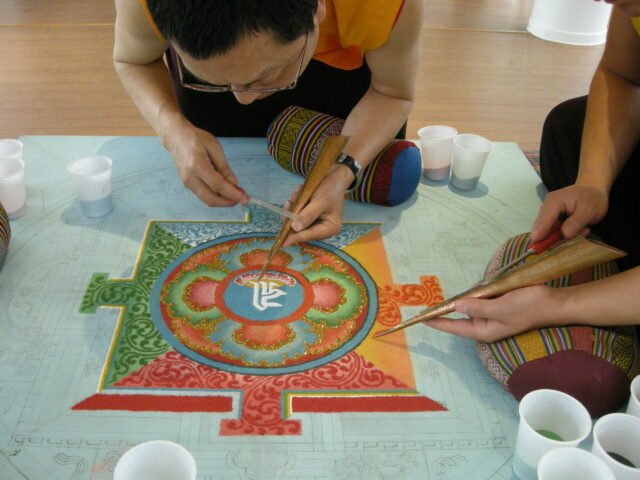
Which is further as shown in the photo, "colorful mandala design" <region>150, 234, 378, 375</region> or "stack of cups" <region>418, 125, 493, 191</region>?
"stack of cups" <region>418, 125, 493, 191</region>

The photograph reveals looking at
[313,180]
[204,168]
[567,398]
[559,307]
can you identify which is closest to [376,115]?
[313,180]

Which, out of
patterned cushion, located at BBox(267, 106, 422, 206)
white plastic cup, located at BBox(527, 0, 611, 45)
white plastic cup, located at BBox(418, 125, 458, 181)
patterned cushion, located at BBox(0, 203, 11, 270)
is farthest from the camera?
white plastic cup, located at BBox(527, 0, 611, 45)

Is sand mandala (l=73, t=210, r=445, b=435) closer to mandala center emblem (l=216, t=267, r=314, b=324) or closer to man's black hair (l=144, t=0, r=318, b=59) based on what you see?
mandala center emblem (l=216, t=267, r=314, b=324)

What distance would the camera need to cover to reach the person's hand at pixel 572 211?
136cm

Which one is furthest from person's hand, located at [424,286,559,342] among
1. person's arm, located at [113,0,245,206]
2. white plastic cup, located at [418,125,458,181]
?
white plastic cup, located at [418,125,458,181]

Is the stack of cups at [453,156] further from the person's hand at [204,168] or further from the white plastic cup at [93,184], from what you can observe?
the white plastic cup at [93,184]

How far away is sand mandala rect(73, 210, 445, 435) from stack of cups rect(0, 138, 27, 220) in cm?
35

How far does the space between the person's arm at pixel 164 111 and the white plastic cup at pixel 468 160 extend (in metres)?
0.69

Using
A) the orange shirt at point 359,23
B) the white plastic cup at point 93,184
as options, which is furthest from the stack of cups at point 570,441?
the white plastic cup at point 93,184

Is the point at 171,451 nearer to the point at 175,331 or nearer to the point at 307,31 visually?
the point at 175,331

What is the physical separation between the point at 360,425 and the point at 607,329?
20.0 inches

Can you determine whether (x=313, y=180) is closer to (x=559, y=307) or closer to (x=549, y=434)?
(x=559, y=307)

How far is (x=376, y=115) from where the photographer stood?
170 centimetres

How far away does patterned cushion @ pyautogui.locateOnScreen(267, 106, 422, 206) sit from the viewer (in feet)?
5.85
